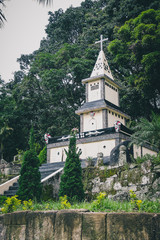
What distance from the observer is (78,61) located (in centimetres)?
2895

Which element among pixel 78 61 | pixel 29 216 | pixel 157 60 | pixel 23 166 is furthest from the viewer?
pixel 78 61

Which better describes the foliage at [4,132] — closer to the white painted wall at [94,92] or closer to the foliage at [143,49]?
the white painted wall at [94,92]

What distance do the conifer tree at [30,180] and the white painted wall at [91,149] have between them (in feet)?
24.9

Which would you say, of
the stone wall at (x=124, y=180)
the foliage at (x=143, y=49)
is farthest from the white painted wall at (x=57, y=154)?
the foliage at (x=143, y=49)

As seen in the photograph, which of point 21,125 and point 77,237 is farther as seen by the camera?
point 21,125

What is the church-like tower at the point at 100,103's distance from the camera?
20938mm

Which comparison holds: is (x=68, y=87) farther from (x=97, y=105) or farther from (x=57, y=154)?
(x=57, y=154)

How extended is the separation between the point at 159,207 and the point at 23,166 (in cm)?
765

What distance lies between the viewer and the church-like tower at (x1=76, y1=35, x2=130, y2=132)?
68.7 ft

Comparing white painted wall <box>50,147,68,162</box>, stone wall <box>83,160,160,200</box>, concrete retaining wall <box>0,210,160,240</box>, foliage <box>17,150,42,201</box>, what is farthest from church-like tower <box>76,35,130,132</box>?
→ concrete retaining wall <box>0,210,160,240</box>

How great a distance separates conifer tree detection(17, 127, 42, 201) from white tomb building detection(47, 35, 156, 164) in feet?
20.5

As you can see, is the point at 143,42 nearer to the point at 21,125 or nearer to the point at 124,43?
the point at 124,43

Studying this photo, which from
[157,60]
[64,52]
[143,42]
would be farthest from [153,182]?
[64,52]

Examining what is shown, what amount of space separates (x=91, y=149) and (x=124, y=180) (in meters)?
7.44
